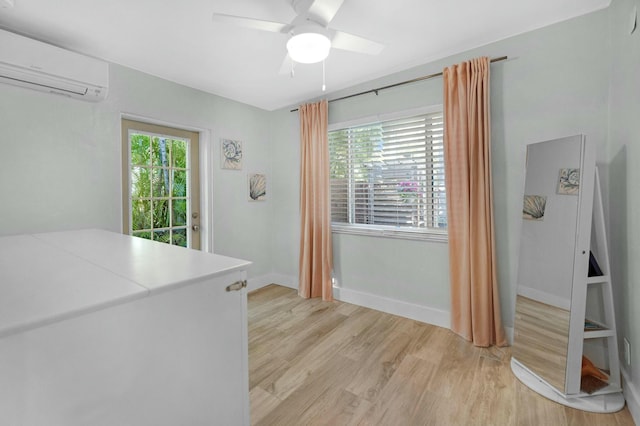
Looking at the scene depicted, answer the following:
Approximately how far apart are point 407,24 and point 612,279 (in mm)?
2176

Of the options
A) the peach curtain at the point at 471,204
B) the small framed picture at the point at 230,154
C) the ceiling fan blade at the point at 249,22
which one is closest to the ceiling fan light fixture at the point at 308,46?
the ceiling fan blade at the point at 249,22

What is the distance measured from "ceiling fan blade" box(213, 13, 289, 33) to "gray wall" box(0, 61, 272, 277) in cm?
155

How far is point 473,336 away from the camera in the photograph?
2.27m

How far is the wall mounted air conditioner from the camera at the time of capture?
182 cm

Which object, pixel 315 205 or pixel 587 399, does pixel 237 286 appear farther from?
pixel 315 205

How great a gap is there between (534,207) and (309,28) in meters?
1.86

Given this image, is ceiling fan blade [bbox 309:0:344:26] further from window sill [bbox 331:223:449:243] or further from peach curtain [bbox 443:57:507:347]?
window sill [bbox 331:223:449:243]

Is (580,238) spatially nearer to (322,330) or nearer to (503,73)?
(503,73)

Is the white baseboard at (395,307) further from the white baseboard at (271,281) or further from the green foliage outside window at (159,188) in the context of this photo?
the green foliage outside window at (159,188)

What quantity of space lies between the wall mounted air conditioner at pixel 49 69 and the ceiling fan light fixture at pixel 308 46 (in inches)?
62.5

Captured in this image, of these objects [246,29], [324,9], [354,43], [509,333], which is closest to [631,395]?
[509,333]

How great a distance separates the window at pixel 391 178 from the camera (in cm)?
264

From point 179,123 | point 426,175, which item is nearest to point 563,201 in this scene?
point 426,175

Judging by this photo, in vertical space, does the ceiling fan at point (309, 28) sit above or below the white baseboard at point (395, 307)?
above
